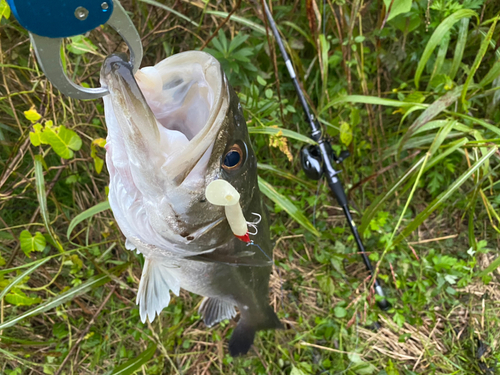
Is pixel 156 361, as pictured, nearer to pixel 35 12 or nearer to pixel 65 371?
pixel 65 371

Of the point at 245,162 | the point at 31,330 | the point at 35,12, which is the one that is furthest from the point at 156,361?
the point at 35,12

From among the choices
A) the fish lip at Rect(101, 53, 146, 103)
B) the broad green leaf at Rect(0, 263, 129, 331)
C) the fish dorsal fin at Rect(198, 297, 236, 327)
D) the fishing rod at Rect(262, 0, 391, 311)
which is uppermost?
the fish lip at Rect(101, 53, 146, 103)

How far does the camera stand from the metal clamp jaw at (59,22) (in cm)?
60

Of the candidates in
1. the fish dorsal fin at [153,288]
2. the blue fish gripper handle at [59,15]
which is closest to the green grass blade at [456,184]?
the fish dorsal fin at [153,288]

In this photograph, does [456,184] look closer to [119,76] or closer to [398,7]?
[398,7]

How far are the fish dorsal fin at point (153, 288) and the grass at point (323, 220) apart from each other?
713 mm

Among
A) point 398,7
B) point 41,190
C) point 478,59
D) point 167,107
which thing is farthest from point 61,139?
point 478,59

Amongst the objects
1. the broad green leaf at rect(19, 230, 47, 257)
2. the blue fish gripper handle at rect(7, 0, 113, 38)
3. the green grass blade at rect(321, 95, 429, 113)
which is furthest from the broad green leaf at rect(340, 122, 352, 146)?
the broad green leaf at rect(19, 230, 47, 257)

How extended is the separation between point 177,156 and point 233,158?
192 millimetres

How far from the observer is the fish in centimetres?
87

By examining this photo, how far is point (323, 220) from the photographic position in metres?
2.66

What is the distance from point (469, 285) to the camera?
253 centimetres

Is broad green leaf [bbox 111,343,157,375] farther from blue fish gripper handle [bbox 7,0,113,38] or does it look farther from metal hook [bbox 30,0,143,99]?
blue fish gripper handle [bbox 7,0,113,38]

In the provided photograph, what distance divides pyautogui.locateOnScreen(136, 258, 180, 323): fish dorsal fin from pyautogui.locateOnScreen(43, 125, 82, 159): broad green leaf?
710mm
